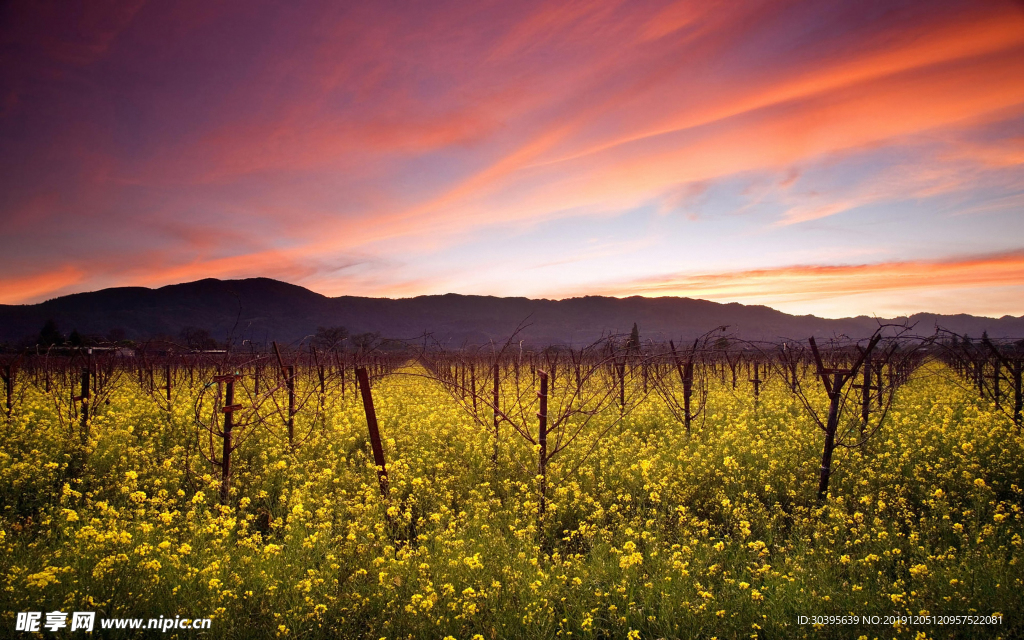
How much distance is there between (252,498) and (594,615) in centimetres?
609

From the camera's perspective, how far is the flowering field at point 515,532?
13.8 ft

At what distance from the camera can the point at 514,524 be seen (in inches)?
260

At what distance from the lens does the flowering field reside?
165 inches

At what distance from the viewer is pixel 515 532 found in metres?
5.98

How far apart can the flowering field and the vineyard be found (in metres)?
0.03

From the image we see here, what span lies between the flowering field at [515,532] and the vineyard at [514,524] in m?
0.03

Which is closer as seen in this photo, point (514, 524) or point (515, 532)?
point (515, 532)

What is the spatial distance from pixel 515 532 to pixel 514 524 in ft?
2.16

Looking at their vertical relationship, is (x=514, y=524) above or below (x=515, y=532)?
below

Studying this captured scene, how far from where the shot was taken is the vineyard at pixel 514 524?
421 cm

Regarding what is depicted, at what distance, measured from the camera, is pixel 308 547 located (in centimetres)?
534

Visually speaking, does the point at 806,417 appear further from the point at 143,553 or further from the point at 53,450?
the point at 53,450

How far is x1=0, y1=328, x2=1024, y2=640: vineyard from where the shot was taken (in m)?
4.21

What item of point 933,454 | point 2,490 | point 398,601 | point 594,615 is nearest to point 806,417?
point 933,454
